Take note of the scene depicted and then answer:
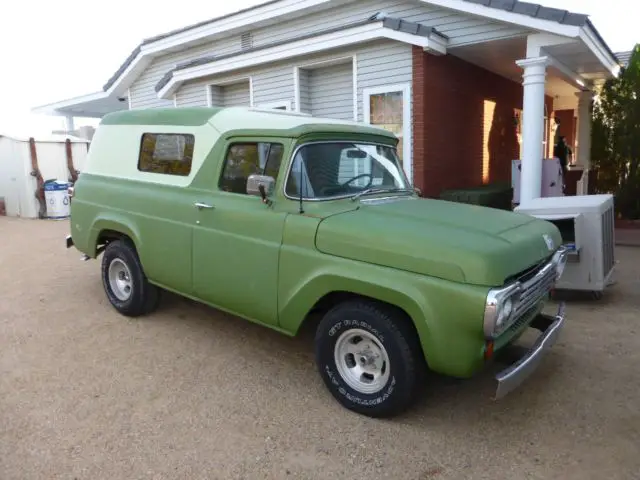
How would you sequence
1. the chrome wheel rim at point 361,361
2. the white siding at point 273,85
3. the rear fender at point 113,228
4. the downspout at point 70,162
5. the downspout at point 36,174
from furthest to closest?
the downspout at point 70,162, the downspout at point 36,174, the white siding at point 273,85, the rear fender at point 113,228, the chrome wheel rim at point 361,361

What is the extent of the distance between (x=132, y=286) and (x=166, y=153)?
4.82ft

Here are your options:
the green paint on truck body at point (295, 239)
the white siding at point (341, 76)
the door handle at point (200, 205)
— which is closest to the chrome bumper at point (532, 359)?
the green paint on truck body at point (295, 239)

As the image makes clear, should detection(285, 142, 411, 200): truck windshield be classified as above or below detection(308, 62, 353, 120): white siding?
below

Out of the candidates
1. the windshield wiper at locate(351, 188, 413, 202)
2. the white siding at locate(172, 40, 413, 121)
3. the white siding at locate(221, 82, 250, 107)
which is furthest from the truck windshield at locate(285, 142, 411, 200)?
the white siding at locate(221, 82, 250, 107)

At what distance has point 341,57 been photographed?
986 cm

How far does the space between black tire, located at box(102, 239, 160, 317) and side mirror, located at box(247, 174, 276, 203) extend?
203 centimetres

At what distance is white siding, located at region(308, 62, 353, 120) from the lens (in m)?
10.3

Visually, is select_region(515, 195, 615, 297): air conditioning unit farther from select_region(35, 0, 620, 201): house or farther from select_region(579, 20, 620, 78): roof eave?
select_region(579, 20, 620, 78): roof eave

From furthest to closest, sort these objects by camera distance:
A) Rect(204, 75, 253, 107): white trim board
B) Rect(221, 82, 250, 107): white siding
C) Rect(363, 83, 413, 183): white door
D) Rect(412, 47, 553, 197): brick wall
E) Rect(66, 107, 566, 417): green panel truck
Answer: Rect(221, 82, 250, 107): white siding → Rect(204, 75, 253, 107): white trim board → Rect(363, 83, 413, 183): white door → Rect(412, 47, 553, 197): brick wall → Rect(66, 107, 566, 417): green panel truck

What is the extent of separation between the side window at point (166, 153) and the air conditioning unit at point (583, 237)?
3763 mm

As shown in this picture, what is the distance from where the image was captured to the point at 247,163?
405 cm

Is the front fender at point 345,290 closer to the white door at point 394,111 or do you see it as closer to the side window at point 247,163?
the side window at point 247,163

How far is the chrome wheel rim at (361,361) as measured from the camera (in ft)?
10.8

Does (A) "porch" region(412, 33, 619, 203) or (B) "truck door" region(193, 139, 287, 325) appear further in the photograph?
(A) "porch" region(412, 33, 619, 203)
